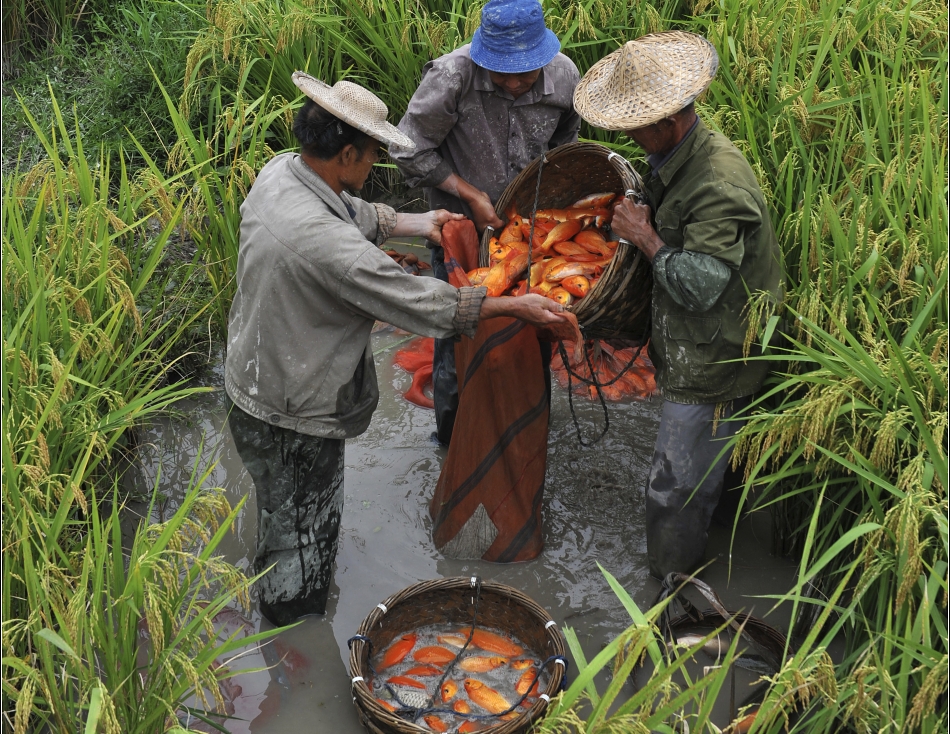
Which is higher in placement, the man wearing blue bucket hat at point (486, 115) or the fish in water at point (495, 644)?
the man wearing blue bucket hat at point (486, 115)

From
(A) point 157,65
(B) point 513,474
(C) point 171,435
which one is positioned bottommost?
(C) point 171,435

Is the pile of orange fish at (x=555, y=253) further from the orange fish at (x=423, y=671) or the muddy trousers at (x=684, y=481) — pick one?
the orange fish at (x=423, y=671)

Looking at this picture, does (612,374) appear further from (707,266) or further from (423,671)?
(423,671)

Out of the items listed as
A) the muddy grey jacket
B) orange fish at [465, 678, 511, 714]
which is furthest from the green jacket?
orange fish at [465, 678, 511, 714]

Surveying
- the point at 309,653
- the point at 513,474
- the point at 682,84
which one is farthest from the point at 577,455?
the point at 682,84

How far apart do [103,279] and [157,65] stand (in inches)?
114

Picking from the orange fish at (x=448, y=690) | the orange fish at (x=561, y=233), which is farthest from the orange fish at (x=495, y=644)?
the orange fish at (x=561, y=233)

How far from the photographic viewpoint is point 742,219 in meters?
2.81

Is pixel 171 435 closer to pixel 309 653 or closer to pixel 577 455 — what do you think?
pixel 309 653

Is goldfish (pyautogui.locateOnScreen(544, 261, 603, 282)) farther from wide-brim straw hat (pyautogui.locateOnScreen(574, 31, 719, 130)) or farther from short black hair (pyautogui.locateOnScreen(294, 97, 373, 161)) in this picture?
short black hair (pyautogui.locateOnScreen(294, 97, 373, 161))

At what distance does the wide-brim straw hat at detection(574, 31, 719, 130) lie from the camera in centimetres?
279

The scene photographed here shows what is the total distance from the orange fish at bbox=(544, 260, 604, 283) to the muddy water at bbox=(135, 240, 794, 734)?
1020mm

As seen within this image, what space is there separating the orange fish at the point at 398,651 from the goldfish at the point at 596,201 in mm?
1622

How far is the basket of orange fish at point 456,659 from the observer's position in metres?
2.76
